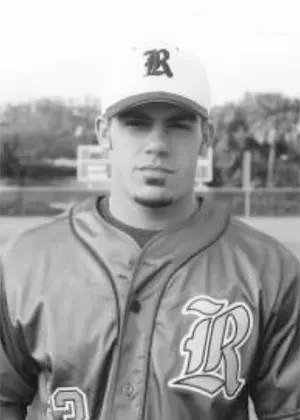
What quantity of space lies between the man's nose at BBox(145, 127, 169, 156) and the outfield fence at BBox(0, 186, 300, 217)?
5.03 metres

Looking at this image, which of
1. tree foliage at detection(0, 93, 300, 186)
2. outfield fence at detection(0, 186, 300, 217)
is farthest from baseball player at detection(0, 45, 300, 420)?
tree foliage at detection(0, 93, 300, 186)

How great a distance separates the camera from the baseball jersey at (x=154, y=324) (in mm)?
1433

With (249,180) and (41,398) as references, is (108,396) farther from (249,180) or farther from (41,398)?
(249,180)

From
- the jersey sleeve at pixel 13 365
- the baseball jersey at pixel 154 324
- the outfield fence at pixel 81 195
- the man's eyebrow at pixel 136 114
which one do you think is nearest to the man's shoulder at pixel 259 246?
the baseball jersey at pixel 154 324

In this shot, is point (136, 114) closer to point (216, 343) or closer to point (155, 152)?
point (155, 152)

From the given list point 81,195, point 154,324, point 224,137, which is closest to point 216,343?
point 154,324

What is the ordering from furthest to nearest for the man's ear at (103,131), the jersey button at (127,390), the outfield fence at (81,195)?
the outfield fence at (81,195) < the man's ear at (103,131) < the jersey button at (127,390)

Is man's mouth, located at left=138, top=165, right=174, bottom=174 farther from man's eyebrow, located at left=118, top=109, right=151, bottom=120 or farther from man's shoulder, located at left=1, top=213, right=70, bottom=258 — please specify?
man's shoulder, located at left=1, top=213, right=70, bottom=258

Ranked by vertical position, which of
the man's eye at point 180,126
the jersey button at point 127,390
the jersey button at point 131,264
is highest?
the man's eye at point 180,126

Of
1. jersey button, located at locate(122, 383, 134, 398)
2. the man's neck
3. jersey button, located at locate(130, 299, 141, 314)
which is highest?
the man's neck

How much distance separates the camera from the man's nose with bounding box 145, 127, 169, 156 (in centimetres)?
145

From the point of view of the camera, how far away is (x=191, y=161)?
1.48m

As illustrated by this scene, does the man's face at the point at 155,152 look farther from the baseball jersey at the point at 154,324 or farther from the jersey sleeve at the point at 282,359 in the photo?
the jersey sleeve at the point at 282,359

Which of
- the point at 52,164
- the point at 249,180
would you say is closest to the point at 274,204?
the point at 249,180
